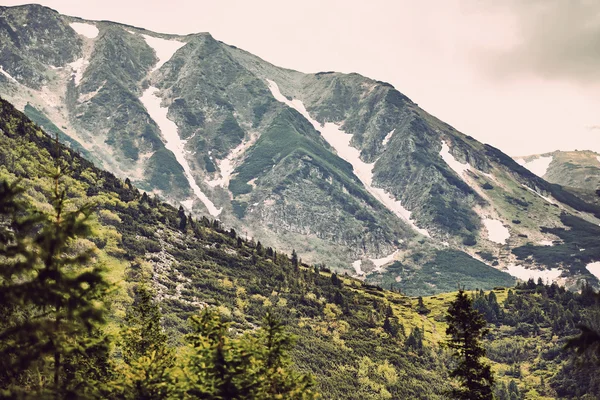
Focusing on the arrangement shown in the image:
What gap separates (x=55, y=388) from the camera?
23.0 m

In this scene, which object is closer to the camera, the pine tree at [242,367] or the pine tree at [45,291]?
the pine tree at [45,291]

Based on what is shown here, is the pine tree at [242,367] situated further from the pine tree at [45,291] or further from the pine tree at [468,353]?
the pine tree at [468,353]

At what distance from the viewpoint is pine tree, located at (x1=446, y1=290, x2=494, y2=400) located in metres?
41.9

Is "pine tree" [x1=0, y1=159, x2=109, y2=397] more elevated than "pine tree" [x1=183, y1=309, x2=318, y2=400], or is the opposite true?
"pine tree" [x1=0, y1=159, x2=109, y2=397]

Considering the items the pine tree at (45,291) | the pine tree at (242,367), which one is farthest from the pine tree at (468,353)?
the pine tree at (45,291)

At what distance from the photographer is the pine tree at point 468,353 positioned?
137ft

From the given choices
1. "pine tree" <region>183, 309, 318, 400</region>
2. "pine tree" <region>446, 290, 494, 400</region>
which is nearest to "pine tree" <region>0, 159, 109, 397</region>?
"pine tree" <region>183, 309, 318, 400</region>

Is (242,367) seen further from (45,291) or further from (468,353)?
(468,353)

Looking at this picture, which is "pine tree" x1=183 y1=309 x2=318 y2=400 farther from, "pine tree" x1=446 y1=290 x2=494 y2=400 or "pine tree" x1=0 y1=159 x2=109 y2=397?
"pine tree" x1=446 y1=290 x2=494 y2=400

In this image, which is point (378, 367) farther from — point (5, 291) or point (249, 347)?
point (5, 291)

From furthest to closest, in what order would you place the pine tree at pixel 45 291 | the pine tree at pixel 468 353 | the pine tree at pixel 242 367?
the pine tree at pixel 468 353
the pine tree at pixel 242 367
the pine tree at pixel 45 291

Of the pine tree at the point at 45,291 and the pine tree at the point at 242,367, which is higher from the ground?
the pine tree at the point at 45,291

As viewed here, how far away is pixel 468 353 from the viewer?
43250 mm

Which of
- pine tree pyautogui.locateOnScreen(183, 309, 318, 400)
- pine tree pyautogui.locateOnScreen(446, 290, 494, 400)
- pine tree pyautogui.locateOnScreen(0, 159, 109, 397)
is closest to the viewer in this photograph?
pine tree pyautogui.locateOnScreen(0, 159, 109, 397)
